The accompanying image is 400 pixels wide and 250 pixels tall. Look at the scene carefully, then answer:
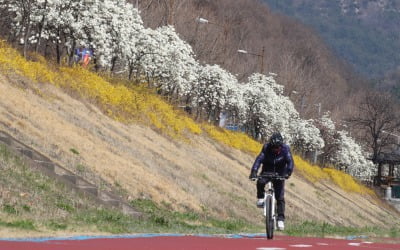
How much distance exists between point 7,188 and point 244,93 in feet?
173

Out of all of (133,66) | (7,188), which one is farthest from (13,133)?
(133,66)

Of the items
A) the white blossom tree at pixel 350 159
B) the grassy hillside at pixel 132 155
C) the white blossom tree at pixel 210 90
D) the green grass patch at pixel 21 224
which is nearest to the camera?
the green grass patch at pixel 21 224

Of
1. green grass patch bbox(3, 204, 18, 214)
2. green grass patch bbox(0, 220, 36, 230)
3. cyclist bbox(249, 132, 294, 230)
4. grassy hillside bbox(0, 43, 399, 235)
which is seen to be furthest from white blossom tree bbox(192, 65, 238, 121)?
green grass patch bbox(0, 220, 36, 230)

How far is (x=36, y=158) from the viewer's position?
21750mm

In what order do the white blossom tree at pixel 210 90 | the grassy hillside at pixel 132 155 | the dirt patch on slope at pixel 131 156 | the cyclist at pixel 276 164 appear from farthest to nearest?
the white blossom tree at pixel 210 90, the dirt patch on slope at pixel 131 156, the grassy hillside at pixel 132 155, the cyclist at pixel 276 164

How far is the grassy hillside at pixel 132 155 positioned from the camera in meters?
22.5

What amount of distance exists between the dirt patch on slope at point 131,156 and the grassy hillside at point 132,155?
0.06 m

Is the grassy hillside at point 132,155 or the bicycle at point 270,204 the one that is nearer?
the bicycle at point 270,204

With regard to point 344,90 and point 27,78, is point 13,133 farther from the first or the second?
point 344,90

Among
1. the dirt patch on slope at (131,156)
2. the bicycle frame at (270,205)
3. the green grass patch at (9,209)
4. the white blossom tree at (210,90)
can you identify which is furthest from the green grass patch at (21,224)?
the white blossom tree at (210,90)

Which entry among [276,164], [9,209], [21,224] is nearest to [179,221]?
[276,164]

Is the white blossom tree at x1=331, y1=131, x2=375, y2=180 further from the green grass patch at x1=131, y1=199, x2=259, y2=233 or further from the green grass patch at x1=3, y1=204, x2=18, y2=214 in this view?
the green grass patch at x1=3, y1=204, x2=18, y2=214

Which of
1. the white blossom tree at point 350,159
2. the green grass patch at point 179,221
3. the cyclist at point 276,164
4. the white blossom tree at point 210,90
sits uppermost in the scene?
the white blossom tree at point 210,90

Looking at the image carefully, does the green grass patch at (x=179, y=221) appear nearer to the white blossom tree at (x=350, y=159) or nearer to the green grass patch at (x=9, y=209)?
the green grass patch at (x=9, y=209)
